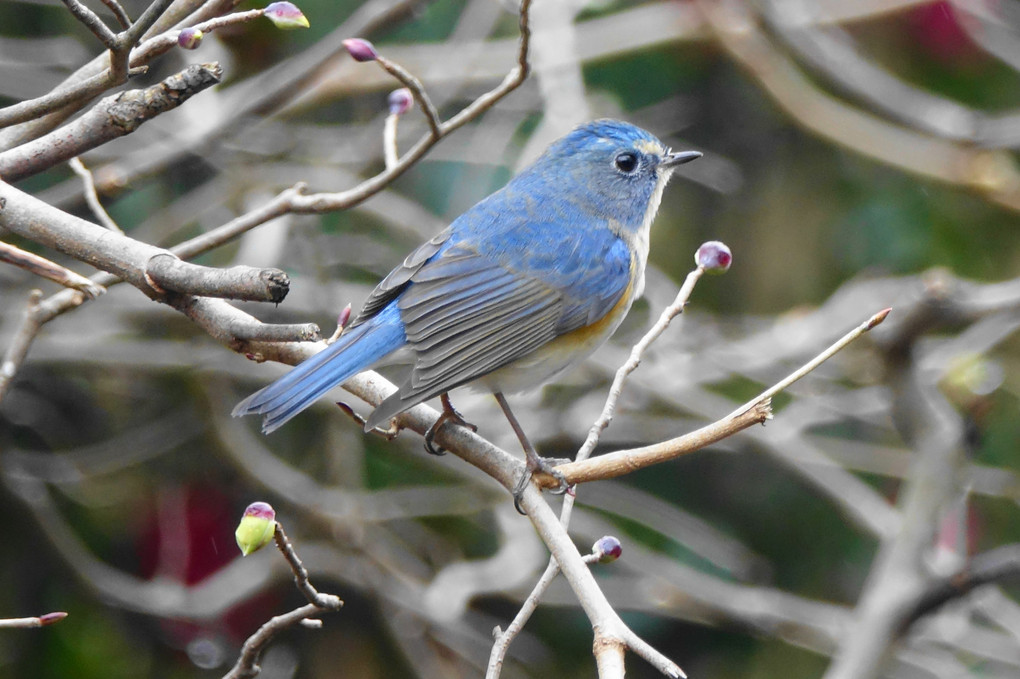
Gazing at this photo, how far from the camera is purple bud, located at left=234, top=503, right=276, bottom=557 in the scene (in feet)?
6.35

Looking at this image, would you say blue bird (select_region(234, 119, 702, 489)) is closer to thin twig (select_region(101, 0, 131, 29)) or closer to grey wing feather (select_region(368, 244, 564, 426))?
grey wing feather (select_region(368, 244, 564, 426))

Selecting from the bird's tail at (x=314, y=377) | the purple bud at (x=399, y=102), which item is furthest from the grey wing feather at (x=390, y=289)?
the purple bud at (x=399, y=102)

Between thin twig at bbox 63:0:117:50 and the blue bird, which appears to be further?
the blue bird

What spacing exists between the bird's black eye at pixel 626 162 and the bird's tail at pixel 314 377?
1.33m

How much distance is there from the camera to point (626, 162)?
3.79 metres

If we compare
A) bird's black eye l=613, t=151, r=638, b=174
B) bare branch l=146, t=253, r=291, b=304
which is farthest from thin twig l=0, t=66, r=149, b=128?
bird's black eye l=613, t=151, r=638, b=174

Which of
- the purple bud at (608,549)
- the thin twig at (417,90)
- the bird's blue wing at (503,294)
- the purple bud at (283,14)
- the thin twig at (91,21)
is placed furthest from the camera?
the bird's blue wing at (503,294)

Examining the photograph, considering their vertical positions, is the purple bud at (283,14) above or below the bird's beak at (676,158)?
above

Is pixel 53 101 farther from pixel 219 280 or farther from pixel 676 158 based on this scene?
pixel 676 158

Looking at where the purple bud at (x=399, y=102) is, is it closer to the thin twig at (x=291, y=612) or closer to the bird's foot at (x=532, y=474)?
the bird's foot at (x=532, y=474)

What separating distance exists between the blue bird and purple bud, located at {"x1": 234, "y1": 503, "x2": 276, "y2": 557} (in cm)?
56

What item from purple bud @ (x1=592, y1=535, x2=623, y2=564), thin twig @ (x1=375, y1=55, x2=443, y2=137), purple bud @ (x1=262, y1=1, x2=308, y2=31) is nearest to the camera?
purple bud @ (x1=262, y1=1, x2=308, y2=31)

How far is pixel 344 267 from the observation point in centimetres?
535

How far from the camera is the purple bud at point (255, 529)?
1936 mm
